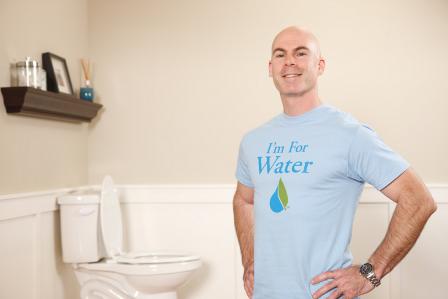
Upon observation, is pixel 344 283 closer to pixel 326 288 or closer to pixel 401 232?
pixel 326 288

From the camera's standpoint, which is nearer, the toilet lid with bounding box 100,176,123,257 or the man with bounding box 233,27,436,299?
the man with bounding box 233,27,436,299

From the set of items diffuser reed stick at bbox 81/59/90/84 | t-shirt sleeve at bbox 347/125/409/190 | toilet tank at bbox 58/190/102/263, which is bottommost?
toilet tank at bbox 58/190/102/263

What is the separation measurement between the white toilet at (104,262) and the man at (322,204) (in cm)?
116

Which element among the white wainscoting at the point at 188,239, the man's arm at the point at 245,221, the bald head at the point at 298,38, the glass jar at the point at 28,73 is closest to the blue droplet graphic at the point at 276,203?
the man's arm at the point at 245,221

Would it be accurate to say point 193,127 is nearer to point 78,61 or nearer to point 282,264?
point 78,61

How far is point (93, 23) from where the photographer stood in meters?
3.62

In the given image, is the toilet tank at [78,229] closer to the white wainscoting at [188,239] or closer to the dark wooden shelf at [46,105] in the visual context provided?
the white wainscoting at [188,239]

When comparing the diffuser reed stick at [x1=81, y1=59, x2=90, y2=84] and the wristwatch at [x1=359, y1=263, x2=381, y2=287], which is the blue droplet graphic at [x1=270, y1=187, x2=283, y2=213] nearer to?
the wristwatch at [x1=359, y1=263, x2=381, y2=287]

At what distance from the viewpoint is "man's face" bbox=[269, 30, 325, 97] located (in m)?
1.83

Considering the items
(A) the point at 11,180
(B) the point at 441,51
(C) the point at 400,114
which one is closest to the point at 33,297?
(A) the point at 11,180

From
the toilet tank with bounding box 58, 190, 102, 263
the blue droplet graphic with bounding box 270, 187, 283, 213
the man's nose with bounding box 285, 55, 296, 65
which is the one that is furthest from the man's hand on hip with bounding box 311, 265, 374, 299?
the toilet tank with bounding box 58, 190, 102, 263

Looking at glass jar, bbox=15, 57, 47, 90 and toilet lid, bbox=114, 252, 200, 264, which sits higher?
glass jar, bbox=15, 57, 47, 90

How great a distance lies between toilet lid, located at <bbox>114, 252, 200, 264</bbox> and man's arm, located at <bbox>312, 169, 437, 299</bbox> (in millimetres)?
1400

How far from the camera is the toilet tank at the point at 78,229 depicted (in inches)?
117
